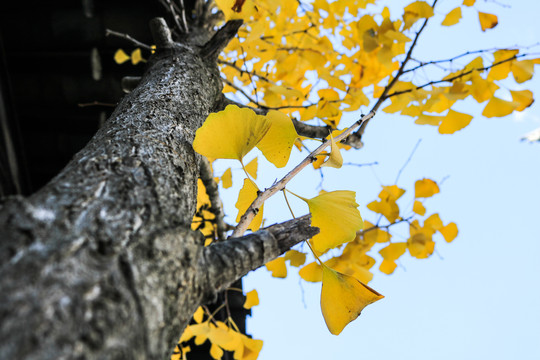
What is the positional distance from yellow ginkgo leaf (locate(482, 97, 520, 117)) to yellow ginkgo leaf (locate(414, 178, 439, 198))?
30 centimetres

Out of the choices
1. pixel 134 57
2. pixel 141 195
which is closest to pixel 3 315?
pixel 141 195

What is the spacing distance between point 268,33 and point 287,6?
30cm

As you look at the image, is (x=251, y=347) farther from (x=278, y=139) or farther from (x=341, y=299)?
(x=278, y=139)

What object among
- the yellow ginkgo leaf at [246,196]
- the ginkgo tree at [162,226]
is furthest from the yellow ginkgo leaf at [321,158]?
the yellow ginkgo leaf at [246,196]

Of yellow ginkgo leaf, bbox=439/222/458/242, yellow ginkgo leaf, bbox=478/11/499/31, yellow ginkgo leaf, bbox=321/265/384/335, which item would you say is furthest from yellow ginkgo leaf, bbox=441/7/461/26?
yellow ginkgo leaf, bbox=321/265/384/335

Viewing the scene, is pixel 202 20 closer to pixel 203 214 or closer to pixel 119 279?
pixel 203 214

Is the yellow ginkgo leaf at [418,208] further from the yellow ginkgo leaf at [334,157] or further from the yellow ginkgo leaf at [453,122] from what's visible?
the yellow ginkgo leaf at [334,157]

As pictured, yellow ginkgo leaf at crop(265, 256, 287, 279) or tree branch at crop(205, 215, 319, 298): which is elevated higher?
yellow ginkgo leaf at crop(265, 256, 287, 279)

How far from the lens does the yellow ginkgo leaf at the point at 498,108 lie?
3.43 feet

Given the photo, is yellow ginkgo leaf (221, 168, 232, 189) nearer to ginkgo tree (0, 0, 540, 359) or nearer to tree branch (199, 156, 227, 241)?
tree branch (199, 156, 227, 241)

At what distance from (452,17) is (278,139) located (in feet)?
3.31

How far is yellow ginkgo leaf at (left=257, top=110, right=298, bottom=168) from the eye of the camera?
0.53 metres

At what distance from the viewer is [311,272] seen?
95 cm

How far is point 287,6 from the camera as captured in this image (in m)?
1.78
